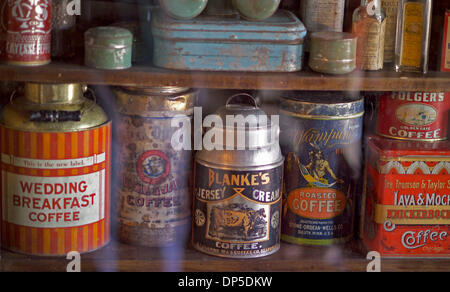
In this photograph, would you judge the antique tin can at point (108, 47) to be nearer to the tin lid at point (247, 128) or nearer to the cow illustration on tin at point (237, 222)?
the tin lid at point (247, 128)

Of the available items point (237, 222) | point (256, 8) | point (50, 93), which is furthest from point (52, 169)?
point (256, 8)

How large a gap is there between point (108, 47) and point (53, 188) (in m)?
0.27

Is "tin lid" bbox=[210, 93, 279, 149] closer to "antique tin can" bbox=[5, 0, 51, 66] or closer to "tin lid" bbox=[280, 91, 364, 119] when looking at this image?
"tin lid" bbox=[280, 91, 364, 119]

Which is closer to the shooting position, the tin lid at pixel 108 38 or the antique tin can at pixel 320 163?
the tin lid at pixel 108 38

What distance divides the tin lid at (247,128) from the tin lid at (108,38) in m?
0.22

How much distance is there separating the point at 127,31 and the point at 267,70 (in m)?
0.26

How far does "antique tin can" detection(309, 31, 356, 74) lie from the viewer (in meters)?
1.37

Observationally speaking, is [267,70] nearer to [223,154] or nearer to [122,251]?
[223,154]

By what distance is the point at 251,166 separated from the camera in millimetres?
1390

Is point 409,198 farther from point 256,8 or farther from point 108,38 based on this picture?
point 108,38

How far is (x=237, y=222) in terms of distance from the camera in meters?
1.41

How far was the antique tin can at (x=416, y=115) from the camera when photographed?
146 cm

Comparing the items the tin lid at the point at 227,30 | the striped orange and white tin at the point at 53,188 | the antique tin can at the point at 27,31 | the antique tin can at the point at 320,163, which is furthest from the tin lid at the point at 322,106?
the antique tin can at the point at 27,31
